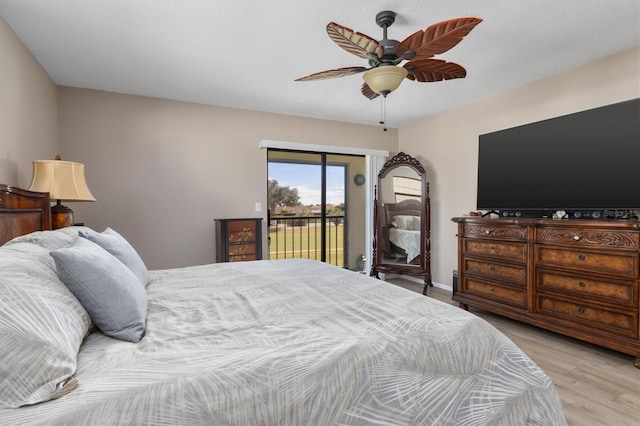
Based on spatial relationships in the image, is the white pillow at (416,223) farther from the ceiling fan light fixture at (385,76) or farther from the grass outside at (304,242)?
the ceiling fan light fixture at (385,76)

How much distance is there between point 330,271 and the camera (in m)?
2.11

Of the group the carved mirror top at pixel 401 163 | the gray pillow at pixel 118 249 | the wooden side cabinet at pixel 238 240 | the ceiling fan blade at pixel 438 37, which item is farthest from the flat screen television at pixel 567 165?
the gray pillow at pixel 118 249

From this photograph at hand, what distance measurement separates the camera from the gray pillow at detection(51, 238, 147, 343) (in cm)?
109

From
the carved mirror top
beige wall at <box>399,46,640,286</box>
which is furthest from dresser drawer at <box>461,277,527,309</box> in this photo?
the carved mirror top

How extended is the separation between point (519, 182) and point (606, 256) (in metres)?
1.03

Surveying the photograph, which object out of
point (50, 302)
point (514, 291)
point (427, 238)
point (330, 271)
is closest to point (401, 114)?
point (427, 238)

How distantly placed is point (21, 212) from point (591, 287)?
3924 mm

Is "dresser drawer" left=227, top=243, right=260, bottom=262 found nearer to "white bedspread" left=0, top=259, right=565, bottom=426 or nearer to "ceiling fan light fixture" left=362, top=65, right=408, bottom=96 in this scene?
"white bedspread" left=0, top=259, right=565, bottom=426

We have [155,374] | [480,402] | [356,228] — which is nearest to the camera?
[155,374]

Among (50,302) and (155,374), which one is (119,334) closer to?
(50,302)

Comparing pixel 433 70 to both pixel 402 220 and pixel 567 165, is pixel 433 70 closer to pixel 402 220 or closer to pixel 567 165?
pixel 567 165

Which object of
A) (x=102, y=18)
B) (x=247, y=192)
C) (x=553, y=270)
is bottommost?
(x=553, y=270)

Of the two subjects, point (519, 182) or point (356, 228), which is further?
point (356, 228)

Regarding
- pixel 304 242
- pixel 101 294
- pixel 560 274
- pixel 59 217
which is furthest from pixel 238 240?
pixel 560 274
